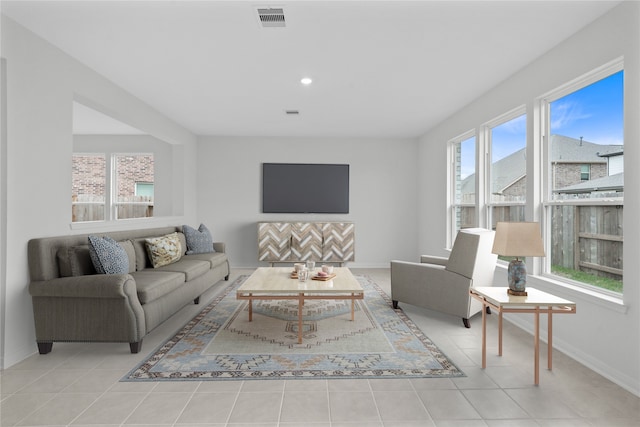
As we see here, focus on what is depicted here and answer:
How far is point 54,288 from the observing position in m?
2.81

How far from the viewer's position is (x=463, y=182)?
5.52 m

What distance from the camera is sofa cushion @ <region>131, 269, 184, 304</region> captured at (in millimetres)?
3037

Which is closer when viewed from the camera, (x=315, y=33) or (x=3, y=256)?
(x=3, y=256)

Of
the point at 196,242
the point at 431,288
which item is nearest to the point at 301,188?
the point at 196,242

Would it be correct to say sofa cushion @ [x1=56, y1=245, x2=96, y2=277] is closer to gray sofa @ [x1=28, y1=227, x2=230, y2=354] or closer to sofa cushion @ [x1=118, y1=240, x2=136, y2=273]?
gray sofa @ [x1=28, y1=227, x2=230, y2=354]

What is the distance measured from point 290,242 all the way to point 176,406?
14.5ft

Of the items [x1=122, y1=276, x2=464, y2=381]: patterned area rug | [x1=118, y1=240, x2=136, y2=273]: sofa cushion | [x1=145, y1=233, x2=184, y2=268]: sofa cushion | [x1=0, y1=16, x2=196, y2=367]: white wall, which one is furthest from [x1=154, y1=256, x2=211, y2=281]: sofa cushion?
[x1=0, y1=16, x2=196, y2=367]: white wall

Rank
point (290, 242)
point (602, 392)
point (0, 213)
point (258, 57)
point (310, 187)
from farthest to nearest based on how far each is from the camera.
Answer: point (310, 187) < point (290, 242) < point (258, 57) < point (0, 213) < point (602, 392)

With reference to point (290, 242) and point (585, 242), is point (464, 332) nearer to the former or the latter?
point (585, 242)

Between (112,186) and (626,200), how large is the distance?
7.51m

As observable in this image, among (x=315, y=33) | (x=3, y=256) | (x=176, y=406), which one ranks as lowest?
(x=176, y=406)

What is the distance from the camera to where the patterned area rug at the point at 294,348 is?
2.55 metres

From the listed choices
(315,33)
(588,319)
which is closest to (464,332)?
(588,319)

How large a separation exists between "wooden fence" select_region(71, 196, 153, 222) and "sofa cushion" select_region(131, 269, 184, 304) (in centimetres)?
355
